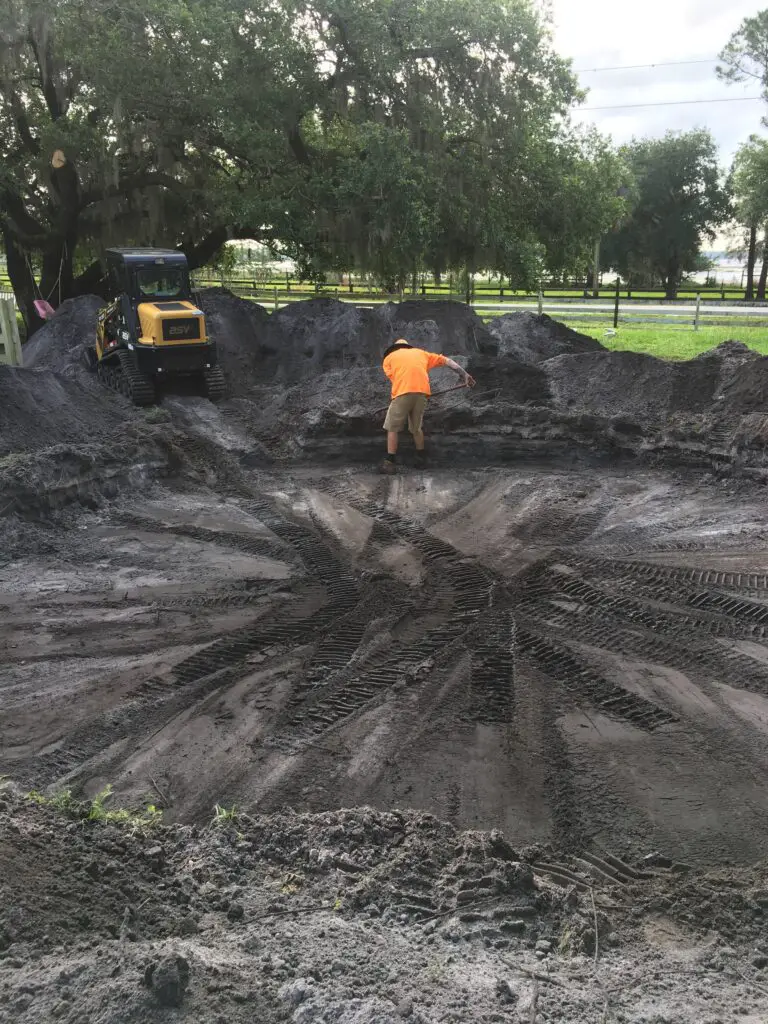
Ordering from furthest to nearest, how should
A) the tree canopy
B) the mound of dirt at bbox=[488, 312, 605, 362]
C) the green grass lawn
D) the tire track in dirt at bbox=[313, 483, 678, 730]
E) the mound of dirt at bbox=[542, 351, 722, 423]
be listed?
the green grass lawn
the mound of dirt at bbox=[488, 312, 605, 362]
the tree canopy
the mound of dirt at bbox=[542, 351, 722, 423]
the tire track in dirt at bbox=[313, 483, 678, 730]

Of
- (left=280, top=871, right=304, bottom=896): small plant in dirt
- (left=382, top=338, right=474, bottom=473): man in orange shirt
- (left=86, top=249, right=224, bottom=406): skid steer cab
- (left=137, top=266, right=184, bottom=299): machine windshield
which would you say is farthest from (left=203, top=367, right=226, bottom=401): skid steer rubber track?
(left=280, top=871, right=304, bottom=896): small plant in dirt

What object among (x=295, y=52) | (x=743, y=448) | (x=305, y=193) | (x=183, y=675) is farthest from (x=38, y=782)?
(x=295, y=52)

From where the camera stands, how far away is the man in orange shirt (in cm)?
1132

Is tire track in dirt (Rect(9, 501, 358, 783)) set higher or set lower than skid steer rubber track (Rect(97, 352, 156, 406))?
lower

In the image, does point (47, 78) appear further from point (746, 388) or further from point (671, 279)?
point (671, 279)

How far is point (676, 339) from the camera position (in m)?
19.2

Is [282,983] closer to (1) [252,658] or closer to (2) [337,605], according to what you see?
(1) [252,658]

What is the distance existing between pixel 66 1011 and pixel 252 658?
12.2 feet

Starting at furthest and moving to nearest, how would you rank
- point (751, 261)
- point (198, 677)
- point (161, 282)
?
point (751, 261) < point (161, 282) < point (198, 677)

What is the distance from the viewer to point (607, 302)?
3191cm

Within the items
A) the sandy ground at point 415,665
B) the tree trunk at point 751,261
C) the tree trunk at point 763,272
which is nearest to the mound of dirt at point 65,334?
the sandy ground at point 415,665

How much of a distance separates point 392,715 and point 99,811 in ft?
6.96

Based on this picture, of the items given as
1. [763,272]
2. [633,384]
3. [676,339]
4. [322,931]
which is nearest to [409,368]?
[633,384]

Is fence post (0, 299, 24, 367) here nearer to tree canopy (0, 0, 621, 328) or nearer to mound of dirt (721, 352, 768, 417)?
tree canopy (0, 0, 621, 328)
